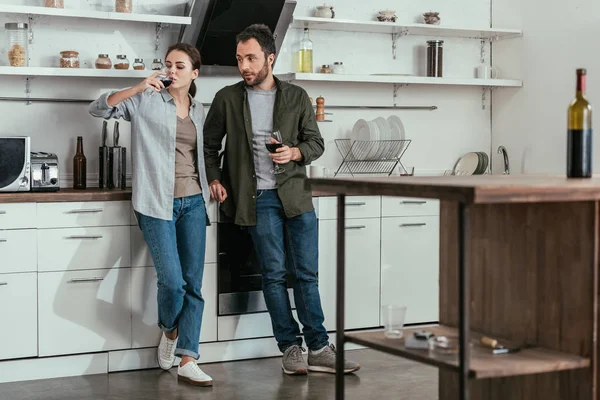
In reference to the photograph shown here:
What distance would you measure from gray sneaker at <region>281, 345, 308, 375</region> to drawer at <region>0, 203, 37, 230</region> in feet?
4.51

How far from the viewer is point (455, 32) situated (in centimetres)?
588

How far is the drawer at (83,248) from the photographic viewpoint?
169 inches

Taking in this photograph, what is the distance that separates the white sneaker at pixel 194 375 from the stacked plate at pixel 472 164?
8.15 ft

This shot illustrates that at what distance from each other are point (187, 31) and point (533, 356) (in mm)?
3005

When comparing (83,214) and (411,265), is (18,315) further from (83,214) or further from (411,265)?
(411,265)

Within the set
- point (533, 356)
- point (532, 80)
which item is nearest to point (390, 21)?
point (532, 80)

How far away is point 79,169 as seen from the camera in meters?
4.75

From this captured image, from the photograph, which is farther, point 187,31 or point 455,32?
point 455,32

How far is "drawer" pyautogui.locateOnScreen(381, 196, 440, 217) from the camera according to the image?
16.8ft

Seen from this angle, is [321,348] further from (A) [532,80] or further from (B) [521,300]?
(A) [532,80]

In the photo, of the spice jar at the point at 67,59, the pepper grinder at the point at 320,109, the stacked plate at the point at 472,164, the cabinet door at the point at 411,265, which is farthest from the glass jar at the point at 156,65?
the stacked plate at the point at 472,164

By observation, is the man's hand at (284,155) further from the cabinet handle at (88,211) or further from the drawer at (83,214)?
the cabinet handle at (88,211)

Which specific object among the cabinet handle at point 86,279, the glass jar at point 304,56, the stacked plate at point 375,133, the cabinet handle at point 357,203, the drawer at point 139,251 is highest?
the glass jar at point 304,56

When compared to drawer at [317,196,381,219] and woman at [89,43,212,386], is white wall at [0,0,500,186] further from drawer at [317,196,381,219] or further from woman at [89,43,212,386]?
woman at [89,43,212,386]
